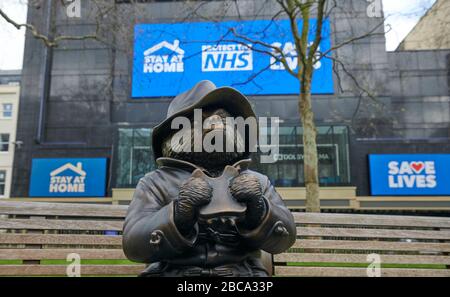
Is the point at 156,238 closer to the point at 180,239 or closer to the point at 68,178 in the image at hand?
the point at 180,239

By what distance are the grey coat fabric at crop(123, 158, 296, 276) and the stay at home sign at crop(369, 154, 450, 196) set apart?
65.5ft

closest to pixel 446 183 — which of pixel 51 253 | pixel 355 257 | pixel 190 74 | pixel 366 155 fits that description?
pixel 366 155

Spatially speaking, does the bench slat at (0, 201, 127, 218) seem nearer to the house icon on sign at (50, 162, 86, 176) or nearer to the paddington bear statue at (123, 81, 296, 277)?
the paddington bear statue at (123, 81, 296, 277)

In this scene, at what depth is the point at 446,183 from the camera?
20.1 meters

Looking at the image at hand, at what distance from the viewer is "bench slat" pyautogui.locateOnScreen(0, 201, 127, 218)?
3518 mm

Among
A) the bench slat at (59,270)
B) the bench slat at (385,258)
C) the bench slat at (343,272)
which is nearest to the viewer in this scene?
the bench slat at (59,270)

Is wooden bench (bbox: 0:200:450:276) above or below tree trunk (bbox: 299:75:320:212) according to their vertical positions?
below

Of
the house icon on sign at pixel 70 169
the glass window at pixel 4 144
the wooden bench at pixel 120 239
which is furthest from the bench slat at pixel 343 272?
the glass window at pixel 4 144

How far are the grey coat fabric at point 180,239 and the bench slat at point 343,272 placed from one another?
163 cm

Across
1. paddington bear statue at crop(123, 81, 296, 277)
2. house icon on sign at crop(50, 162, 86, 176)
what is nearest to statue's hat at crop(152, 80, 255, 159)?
paddington bear statue at crop(123, 81, 296, 277)

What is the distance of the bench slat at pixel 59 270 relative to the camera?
328 centimetres

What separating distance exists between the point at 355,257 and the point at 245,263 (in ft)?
7.06
